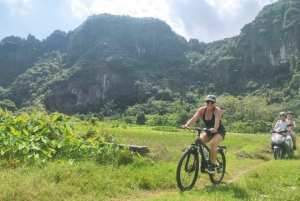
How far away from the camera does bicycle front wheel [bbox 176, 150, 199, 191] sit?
5059mm

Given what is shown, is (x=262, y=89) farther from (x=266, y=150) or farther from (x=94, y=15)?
(x=94, y=15)

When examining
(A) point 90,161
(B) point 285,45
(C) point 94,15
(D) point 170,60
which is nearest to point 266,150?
(A) point 90,161

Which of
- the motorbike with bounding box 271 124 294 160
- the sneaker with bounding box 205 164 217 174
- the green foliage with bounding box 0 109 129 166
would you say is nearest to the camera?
the green foliage with bounding box 0 109 129 166

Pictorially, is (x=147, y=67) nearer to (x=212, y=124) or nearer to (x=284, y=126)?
(x=284, y=126)

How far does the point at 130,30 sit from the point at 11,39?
72139 mm

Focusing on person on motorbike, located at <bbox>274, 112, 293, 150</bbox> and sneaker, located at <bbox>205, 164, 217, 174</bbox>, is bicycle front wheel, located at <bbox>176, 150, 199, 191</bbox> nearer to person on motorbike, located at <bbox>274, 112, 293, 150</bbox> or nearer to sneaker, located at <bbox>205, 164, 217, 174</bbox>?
sneaker, located at <bbox>205, 164, 217, 174</bbox>

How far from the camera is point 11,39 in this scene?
15262cm

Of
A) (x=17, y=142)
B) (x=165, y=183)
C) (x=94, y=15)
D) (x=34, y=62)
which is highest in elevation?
Answer: (x=94, y=15)

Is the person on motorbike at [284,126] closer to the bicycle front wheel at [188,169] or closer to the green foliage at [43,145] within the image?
the bicycle front wheel at [188,169]

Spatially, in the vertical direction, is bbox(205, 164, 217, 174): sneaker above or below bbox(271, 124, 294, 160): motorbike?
below

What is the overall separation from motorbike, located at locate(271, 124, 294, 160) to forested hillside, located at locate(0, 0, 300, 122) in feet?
227

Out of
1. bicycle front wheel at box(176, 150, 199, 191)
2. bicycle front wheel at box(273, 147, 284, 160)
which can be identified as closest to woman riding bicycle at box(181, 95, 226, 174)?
bicycle front wheel at box(176, 150, 199, 191)

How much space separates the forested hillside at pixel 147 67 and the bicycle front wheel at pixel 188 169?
7529cm

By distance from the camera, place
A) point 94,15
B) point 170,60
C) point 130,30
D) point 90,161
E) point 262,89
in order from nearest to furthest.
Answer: point 90,161
point 262,89
point 170,60
point 130,30
point 94,15
